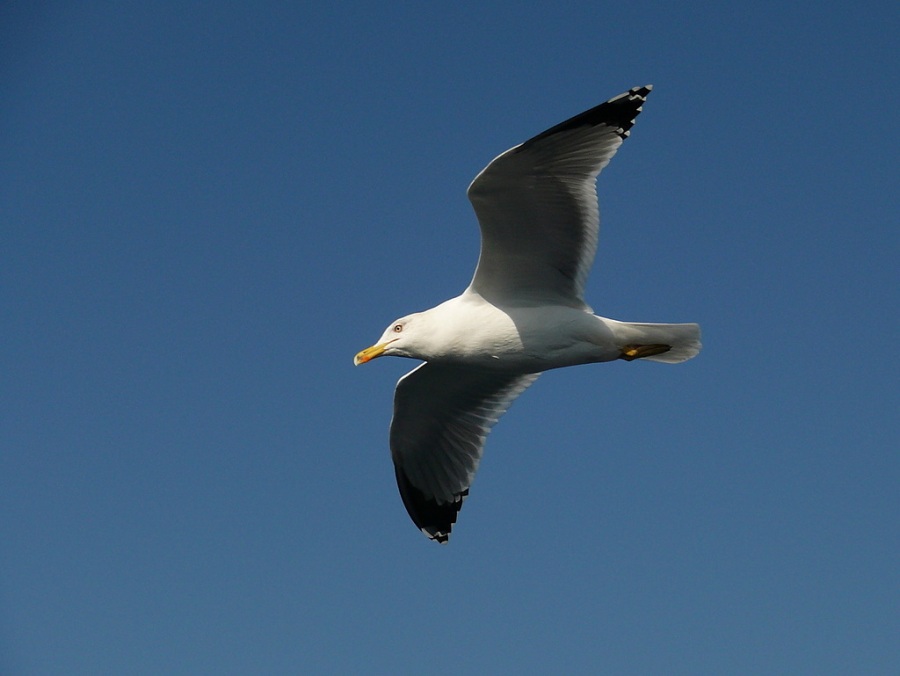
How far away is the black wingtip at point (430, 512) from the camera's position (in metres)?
10.4

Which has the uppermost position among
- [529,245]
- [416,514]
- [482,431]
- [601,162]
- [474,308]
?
[601,162]

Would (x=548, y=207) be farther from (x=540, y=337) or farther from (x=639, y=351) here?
(x=639, y=351)

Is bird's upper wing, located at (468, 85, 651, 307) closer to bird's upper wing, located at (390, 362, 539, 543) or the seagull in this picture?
the seagull

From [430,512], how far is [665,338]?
329cm

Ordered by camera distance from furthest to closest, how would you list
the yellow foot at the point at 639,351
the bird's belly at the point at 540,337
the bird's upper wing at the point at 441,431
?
the bird's upper wing at the point at 441,431, the yellow foot at the point at 639,351, the bird's belly at the point at 540,337

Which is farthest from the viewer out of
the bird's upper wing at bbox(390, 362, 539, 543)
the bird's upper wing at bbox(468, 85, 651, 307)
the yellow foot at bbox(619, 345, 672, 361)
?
the bird's upper wing at bbox(390, 362, 539, 543)

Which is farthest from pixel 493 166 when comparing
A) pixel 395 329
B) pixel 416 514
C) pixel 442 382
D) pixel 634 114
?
pixel 416 514

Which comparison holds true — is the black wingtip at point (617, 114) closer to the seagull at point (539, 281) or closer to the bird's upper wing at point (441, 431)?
the seagull at point (539, 281)

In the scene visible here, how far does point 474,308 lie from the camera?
8.44 metres

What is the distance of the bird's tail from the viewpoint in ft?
27.4

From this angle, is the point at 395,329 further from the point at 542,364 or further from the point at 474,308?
the point at 542,364

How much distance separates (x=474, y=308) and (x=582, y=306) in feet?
2.90

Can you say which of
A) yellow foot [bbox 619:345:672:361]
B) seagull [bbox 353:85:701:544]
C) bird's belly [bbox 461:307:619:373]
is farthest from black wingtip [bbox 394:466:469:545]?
yellow foot [bbox 619:345:672:361]

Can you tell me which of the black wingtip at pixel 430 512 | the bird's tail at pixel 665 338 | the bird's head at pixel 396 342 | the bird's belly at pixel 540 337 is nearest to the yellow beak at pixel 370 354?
the bird's head at pixel 396 342
